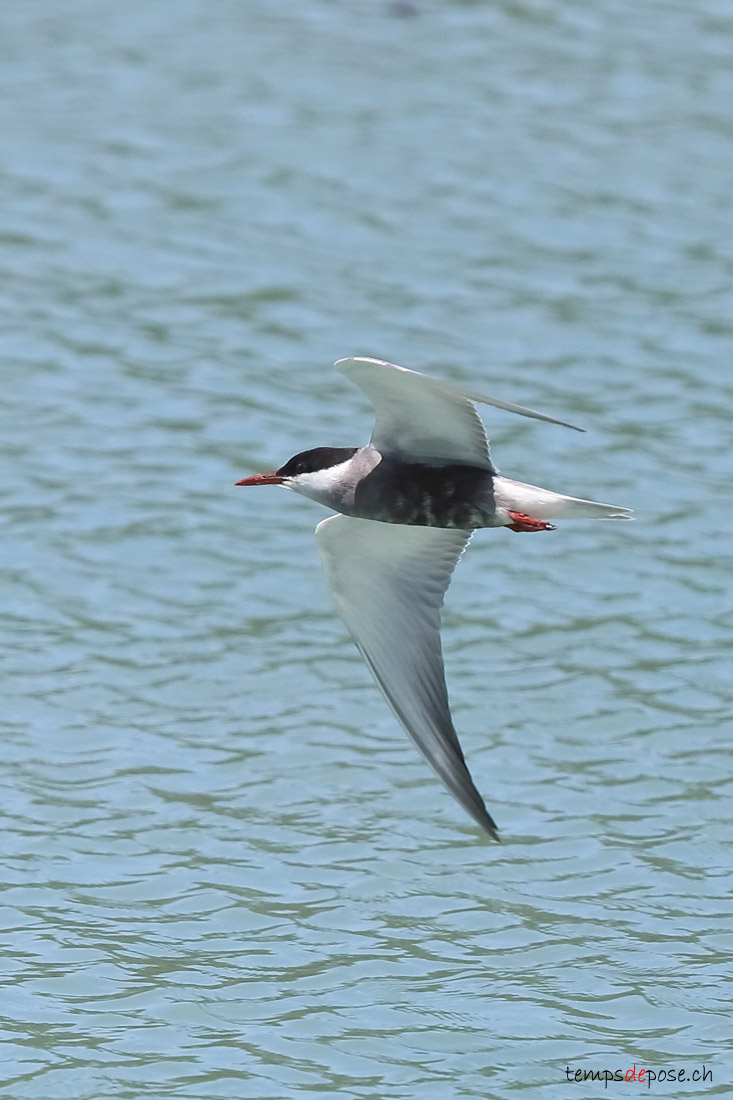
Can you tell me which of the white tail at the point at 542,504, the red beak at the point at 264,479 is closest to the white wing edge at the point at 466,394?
the white tail at the point at 542,504

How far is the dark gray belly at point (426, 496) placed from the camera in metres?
8.94

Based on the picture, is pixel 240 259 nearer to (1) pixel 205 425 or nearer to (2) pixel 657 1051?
(1) pixel 205 425

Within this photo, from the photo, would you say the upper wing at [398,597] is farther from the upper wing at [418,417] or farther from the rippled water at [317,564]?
the rippled water at [317,564]

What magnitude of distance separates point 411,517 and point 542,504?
0.59 m

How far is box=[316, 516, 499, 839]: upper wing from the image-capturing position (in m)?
9.36

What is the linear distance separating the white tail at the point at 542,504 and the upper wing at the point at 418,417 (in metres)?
0.22

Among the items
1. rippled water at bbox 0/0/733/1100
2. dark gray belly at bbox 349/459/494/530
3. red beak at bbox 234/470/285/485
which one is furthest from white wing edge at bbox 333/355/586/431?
rippled water at bbox 0/0/733/1100

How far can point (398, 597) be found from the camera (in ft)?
31.7

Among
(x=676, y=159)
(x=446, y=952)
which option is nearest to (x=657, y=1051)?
(x=446, y=952)

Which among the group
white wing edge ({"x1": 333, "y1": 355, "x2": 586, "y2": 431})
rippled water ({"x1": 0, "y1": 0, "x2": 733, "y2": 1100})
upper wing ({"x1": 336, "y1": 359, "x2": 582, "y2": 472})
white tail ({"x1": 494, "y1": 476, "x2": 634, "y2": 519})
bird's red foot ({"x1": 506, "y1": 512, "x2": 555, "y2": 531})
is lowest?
rippled water ({"x1": 0, "y1": 0, "x2": 733, "y2": 1100})

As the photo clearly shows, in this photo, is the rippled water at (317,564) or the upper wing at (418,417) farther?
the rippled water at (317,564)

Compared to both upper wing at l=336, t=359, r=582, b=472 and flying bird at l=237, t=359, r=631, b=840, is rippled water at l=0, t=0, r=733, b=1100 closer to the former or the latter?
flying bird at l=237, t=359, r=631, b=840

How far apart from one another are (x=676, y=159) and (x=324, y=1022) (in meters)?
12.1

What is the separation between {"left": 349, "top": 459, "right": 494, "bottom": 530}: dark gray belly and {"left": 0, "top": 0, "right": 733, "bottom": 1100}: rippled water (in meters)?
1.84
